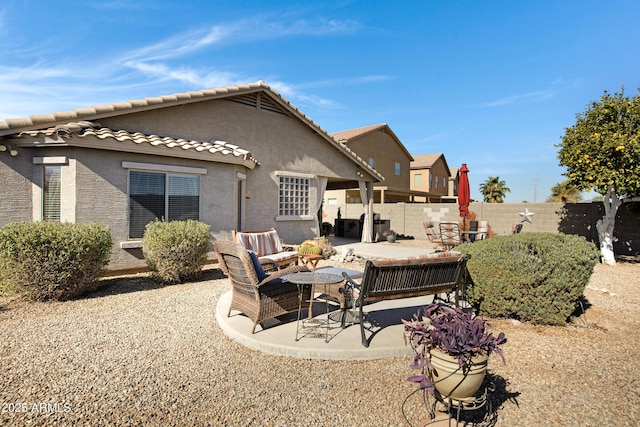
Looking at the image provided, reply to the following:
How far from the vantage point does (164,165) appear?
28.8 feet

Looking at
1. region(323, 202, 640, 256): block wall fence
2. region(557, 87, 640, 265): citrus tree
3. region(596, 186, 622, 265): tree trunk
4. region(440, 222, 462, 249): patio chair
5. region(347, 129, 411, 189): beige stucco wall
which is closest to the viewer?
region(557, 87, 640, 265): citrus tree

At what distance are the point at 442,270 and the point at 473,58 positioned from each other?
1270 cm

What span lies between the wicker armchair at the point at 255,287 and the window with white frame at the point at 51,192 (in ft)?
18.0

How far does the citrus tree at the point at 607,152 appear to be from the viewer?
9906 mm

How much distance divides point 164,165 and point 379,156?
2453 centimetres

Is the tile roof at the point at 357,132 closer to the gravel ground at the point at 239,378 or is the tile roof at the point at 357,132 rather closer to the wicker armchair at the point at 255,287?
the wicker armchair at the point at 255,287

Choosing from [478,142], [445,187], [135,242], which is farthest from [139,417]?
[445,187]

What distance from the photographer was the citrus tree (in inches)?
390

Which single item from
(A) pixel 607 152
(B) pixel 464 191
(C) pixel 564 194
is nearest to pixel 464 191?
(B) pixel 464 191

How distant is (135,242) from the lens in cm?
824

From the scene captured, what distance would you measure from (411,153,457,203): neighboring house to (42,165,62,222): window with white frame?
3394 cm

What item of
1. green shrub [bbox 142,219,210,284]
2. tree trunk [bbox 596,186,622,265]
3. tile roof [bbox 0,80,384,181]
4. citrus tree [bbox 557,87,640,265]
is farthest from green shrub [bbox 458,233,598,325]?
tile roof [bbox 0,80,384,181]

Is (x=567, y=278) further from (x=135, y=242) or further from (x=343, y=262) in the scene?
(x=135, y=242)

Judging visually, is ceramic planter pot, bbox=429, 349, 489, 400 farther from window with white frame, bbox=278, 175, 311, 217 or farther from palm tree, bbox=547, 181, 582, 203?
palm tree, bbox=547, 181, 582, 203
